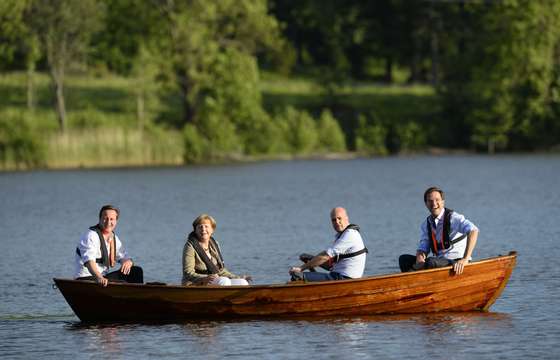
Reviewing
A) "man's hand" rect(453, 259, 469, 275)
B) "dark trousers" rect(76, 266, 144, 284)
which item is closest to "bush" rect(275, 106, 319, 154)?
"dark trousers" rect(76, 266, 144, 284)

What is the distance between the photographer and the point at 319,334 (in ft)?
63.8

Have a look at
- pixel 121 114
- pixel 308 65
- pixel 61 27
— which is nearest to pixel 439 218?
pixel 61 27

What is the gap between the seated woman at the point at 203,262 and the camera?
65.3 feet

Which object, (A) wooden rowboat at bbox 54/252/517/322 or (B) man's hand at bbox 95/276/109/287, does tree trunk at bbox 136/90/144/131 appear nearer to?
(A) wooden rowboat at bbox 54/252/517/322

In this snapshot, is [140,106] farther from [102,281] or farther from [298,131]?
[102,281]

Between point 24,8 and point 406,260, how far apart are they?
58.9m

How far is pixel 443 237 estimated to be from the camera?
19953 millimetres

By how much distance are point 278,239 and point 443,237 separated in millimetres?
13843

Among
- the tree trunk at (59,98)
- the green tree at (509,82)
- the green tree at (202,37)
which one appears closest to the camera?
the tree trunk at (59,98)

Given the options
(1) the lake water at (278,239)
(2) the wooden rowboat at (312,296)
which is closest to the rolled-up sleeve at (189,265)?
(2) the wooden rowboat at (312,296)

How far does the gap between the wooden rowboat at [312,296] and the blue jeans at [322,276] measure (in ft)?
0.87

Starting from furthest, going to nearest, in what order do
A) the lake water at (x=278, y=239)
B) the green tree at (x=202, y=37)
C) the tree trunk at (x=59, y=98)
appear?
the green tree at (x=202, y=37) < the tree trunk at (x=59, y=98) < the lake water at (x=278, y=239)

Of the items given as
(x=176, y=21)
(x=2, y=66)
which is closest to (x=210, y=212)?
(x=176, y=21)

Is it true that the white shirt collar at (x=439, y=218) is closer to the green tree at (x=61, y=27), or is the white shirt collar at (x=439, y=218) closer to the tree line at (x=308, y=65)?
the tree line at (x=308, y=65)
